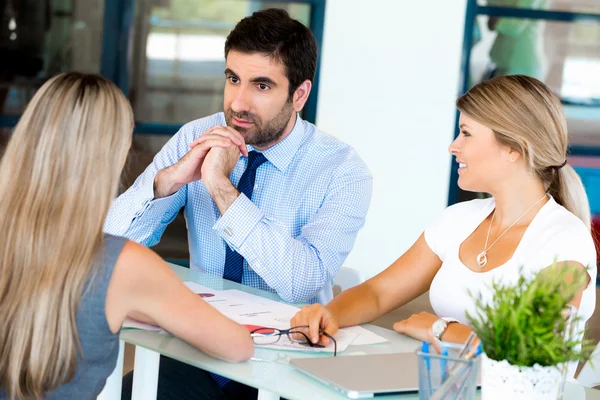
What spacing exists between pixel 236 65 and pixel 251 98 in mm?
107

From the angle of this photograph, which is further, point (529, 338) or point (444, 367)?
point (444, 367)

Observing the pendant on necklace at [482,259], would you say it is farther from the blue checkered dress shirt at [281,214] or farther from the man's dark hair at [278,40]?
the man's dark hair at [278,40]

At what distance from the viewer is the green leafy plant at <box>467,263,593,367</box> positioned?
1190 millimetres

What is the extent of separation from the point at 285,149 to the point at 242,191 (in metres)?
0.19

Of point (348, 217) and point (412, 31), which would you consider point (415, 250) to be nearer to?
point (348, 217)

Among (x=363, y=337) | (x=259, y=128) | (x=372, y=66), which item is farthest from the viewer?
(x=372, y=66)

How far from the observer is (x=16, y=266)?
1430mm

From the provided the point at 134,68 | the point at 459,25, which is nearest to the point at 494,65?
the point at 459,25

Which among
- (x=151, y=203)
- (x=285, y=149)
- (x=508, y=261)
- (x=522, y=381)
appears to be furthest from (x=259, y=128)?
(x=522, y=381)

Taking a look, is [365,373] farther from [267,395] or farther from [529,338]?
[529,338]

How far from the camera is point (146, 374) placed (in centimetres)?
191

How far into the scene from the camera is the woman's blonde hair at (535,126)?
7.16ft

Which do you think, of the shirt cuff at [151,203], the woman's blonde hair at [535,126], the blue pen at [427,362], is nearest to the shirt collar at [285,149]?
the shirt cuff at [151,203]

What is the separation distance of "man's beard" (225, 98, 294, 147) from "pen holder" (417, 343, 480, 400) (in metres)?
1.33
